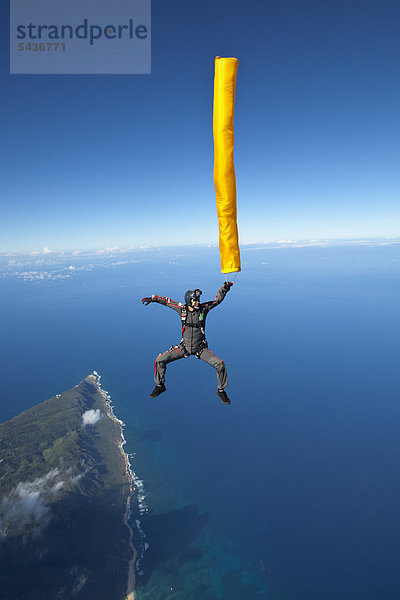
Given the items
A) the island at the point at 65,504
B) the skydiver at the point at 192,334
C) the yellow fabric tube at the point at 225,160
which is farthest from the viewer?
the island at the point at 65,504

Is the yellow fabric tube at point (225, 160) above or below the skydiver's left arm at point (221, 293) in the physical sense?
above

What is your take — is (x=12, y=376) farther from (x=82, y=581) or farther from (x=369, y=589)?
(x=369, y=589)

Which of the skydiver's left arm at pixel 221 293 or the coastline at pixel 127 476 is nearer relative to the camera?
the skydiver's left arm at pixel 221 293

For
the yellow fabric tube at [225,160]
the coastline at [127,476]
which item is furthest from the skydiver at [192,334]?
the coastline at [127,476]

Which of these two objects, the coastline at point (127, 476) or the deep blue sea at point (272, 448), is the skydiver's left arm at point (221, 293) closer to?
the deep blue sea at point (272, 448)

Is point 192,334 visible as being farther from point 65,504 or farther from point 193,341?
point 65,504

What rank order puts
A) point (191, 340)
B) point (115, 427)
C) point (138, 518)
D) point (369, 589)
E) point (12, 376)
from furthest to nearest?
1. point (12, 376)
2. point (115, 427)
3. point (138, 518)
4. point (369, 589)
5. point (191, 340)

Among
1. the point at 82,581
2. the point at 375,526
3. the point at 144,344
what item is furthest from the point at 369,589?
the point at 144,344
